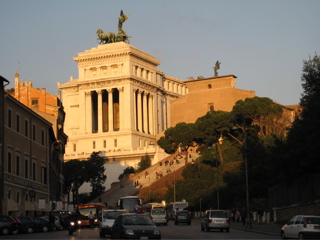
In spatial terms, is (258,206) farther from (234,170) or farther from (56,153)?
(56,153)

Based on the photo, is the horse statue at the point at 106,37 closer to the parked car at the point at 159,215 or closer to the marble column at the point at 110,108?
the marble column at the point at 110,108

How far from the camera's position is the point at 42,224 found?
49312mm

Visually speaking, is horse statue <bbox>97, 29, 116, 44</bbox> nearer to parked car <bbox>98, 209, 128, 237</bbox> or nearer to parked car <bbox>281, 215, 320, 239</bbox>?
parked car <bbox>98, 209, 128, 237</bbox>

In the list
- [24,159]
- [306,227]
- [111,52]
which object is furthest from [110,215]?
[111,52]

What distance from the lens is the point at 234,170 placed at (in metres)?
80.4

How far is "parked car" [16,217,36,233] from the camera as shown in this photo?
4603cm

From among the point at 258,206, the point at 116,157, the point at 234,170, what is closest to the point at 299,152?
the point at 258,206

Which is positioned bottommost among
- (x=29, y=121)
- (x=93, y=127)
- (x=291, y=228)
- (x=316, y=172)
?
(x=291, y=228)

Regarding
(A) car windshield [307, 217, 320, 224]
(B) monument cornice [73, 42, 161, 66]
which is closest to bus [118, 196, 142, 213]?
(A) car windshield [307, 217, 320, 224]

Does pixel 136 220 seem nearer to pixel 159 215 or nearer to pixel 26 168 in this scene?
pixel 159 215

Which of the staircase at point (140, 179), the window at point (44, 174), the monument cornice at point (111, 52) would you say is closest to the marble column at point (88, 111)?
the monument cornice at point (111, 52)

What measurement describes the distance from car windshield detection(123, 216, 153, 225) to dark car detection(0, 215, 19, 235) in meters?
14.2

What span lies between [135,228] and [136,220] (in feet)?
3.73

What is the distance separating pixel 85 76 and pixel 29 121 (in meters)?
89.2
